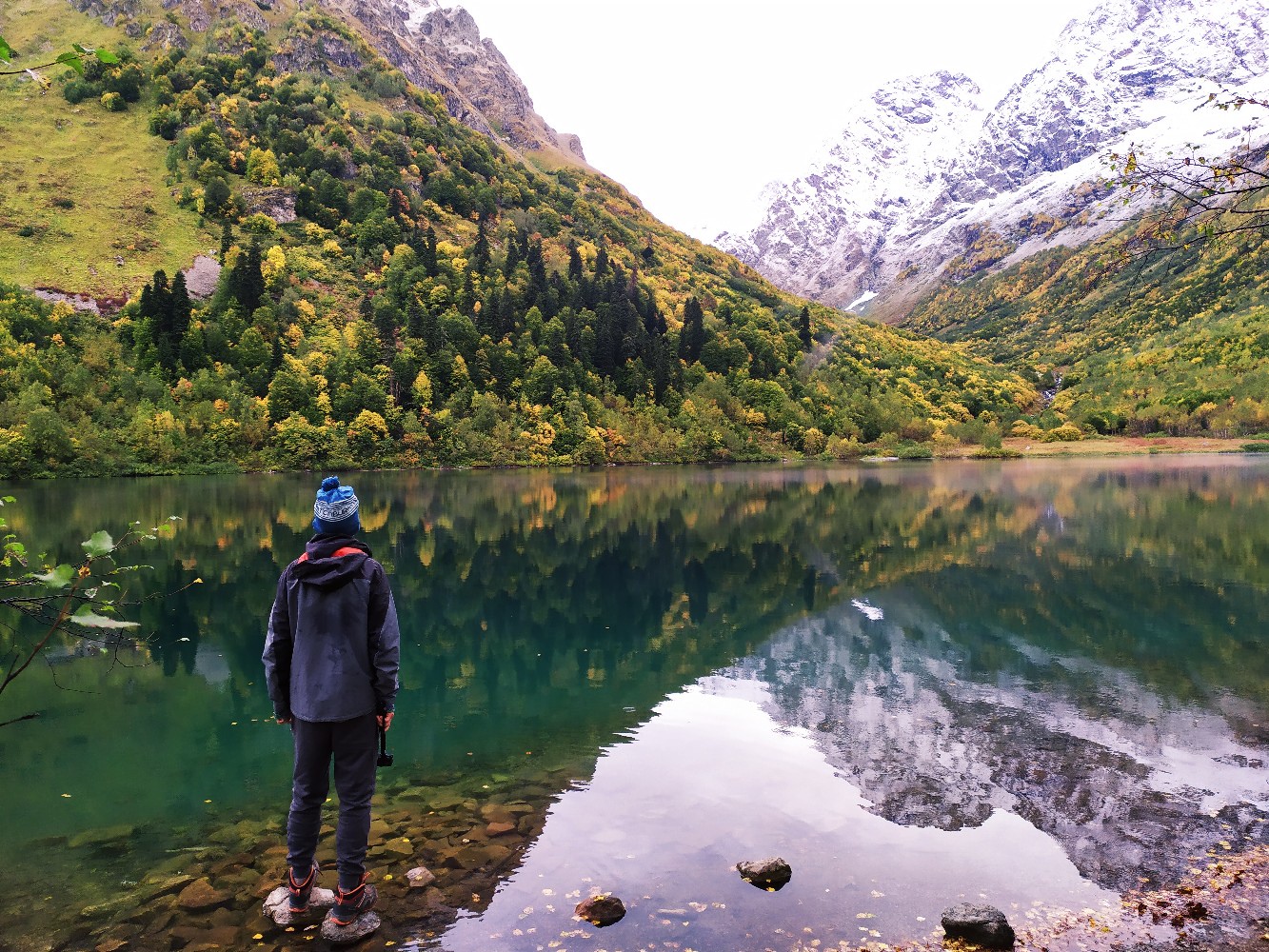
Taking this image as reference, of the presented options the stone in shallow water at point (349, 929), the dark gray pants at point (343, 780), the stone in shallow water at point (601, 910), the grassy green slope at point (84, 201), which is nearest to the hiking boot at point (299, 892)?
the stone in shallow water at point (349, 929)

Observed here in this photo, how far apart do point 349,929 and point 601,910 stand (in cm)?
232

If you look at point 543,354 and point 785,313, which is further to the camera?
point 785,313

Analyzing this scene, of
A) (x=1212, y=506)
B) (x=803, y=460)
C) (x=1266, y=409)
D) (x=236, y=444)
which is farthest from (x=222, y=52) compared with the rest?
(x=1266, y=409)

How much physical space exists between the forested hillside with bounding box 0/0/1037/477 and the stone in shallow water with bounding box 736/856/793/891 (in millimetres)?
81399

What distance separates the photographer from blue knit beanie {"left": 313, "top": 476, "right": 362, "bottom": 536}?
7.08 metres

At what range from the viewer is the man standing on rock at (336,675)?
6.96m

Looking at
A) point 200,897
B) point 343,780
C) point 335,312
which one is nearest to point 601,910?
point 343,780

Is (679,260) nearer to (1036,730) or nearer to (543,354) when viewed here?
(543,354)

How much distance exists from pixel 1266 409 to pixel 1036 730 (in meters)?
158

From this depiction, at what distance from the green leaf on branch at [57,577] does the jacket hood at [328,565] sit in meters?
3.05

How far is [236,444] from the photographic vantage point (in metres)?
86.7

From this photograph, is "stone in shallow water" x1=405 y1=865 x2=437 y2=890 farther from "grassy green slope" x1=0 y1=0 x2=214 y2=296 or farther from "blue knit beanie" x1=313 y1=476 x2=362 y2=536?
"grassy green slope" x1=0 y1=0 x2=214 y2=296

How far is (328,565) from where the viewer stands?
6.93 m

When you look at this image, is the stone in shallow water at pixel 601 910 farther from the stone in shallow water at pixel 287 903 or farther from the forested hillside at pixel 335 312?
the forested hillside at pixel 335 312
